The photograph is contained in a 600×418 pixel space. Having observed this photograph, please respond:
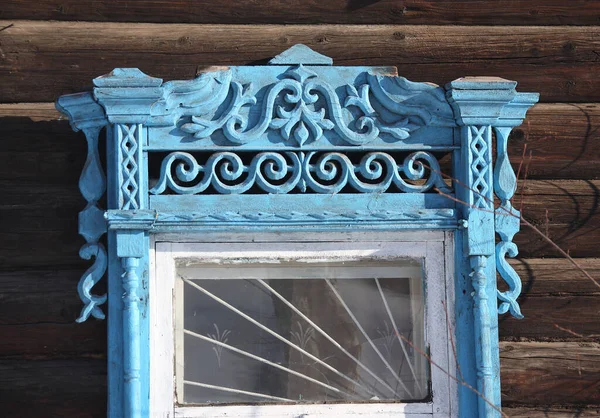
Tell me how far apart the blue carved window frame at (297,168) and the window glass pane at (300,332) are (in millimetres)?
143

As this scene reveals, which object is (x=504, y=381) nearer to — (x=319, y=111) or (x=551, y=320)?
(x=551, y=320)

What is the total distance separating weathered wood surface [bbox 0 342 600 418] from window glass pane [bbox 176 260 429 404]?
11.1 inches

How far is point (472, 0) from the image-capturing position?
316 cm

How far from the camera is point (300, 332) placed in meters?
2.92

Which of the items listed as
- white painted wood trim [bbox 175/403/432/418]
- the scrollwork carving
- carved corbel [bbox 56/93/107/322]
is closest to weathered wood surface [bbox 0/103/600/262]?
carved corbel [bbox 56/93/107/322]

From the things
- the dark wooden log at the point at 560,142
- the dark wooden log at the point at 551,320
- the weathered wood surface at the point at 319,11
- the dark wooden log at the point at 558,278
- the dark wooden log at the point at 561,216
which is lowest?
the dark wooden log at the point at 551,320

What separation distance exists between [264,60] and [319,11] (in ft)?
0.80

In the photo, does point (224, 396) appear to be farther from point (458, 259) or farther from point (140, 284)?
point (458, 259)

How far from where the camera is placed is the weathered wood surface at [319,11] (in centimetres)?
306

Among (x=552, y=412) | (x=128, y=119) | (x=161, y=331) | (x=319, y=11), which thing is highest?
(x=319, y=11)

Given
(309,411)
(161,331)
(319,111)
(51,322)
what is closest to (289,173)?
(319,111)

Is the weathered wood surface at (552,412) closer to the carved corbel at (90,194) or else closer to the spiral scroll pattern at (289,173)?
the spiral scroll pattern at (289,173)

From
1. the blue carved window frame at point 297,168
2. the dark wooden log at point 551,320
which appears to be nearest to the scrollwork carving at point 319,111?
the blue carved window frame at point 297,168

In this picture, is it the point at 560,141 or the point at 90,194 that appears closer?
the point at 90,194
